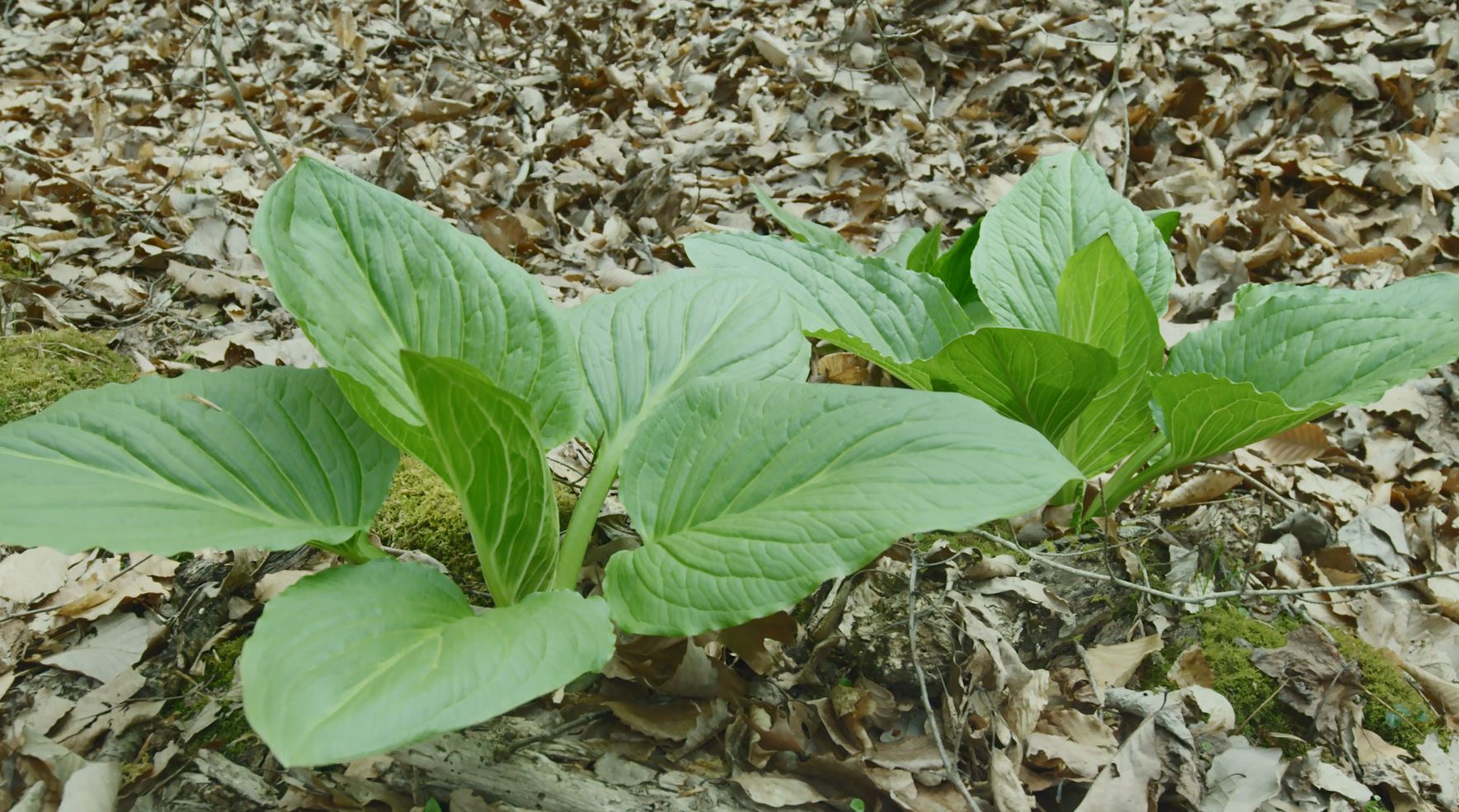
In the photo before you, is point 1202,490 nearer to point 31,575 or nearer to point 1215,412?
point 1215,412

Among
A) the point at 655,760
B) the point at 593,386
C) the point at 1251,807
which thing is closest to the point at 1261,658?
the point at 1251,807

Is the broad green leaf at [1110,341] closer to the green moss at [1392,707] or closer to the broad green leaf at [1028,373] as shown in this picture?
the broad green leaf at [1028,373]

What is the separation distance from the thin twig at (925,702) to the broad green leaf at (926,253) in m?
1.01

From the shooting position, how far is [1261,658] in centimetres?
192

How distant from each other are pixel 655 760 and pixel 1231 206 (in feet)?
11.2

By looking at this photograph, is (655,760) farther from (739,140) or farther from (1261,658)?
(739,140)

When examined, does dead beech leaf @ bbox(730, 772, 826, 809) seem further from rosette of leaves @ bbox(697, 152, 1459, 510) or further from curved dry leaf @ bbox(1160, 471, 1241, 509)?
curved dry leaf @ bbox(1160, 471, 1241, 509)

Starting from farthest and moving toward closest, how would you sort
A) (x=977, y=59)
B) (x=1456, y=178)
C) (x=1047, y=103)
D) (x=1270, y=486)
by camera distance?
(x=977, y=59) → (x=1047, y=103) → (x=1456, y=178) → (x=1270, y=486)

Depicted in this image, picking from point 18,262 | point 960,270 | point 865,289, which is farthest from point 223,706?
point 18,262

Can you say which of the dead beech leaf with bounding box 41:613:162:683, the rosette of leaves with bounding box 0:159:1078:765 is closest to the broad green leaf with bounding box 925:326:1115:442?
the rosette of leaves with bounding box 0:159:1078:765

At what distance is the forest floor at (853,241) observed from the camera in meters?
1.68

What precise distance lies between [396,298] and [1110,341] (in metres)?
1.57

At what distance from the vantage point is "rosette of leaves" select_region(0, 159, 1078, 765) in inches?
48.6

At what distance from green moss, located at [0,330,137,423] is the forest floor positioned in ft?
0.04
